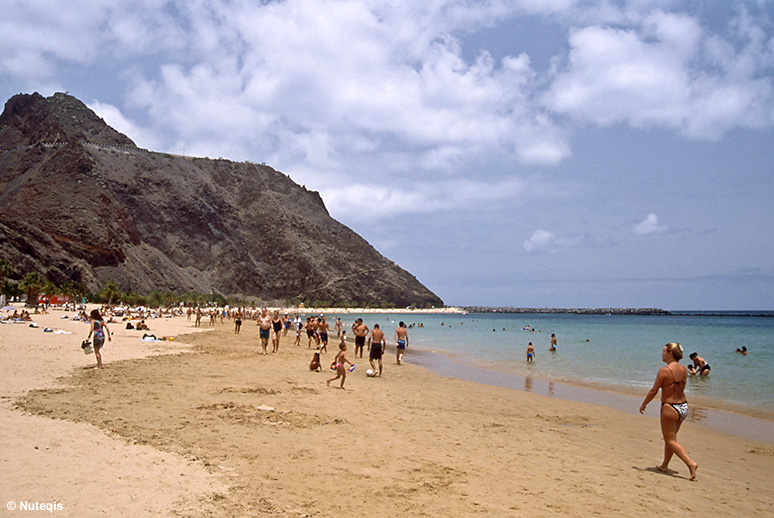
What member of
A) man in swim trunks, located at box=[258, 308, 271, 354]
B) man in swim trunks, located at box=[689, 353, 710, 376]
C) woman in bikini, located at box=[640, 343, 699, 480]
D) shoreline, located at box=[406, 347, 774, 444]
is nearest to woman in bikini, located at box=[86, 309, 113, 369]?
man in swim trunks, located at box=[258, 308, 271, 354]

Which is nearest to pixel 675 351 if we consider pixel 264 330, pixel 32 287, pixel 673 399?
pixel 673 399

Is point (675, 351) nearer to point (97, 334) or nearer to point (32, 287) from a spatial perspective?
point (97, 334)

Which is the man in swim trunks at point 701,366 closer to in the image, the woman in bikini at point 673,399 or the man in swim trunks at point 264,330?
the woman in bikini at point 673,399

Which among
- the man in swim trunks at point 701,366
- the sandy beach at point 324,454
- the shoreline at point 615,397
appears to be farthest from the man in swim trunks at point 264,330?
the man in swim trunks at point 701,366

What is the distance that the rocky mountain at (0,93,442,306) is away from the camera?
212 feet

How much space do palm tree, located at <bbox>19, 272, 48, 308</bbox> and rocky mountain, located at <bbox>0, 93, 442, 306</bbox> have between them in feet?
25.4

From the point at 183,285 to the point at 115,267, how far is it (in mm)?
12920

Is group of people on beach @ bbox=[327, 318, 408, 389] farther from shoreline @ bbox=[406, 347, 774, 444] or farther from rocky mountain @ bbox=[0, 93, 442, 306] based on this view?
rocky mountain @ bbox=[0, 93, 442, 306]

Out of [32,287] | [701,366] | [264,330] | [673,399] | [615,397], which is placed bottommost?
[615,397]

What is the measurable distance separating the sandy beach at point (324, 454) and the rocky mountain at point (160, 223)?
53.7 meters

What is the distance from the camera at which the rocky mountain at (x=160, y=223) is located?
64.8 metres

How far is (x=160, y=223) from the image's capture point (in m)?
93.4

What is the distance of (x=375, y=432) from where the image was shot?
25.0 feet

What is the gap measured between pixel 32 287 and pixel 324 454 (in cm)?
4285
